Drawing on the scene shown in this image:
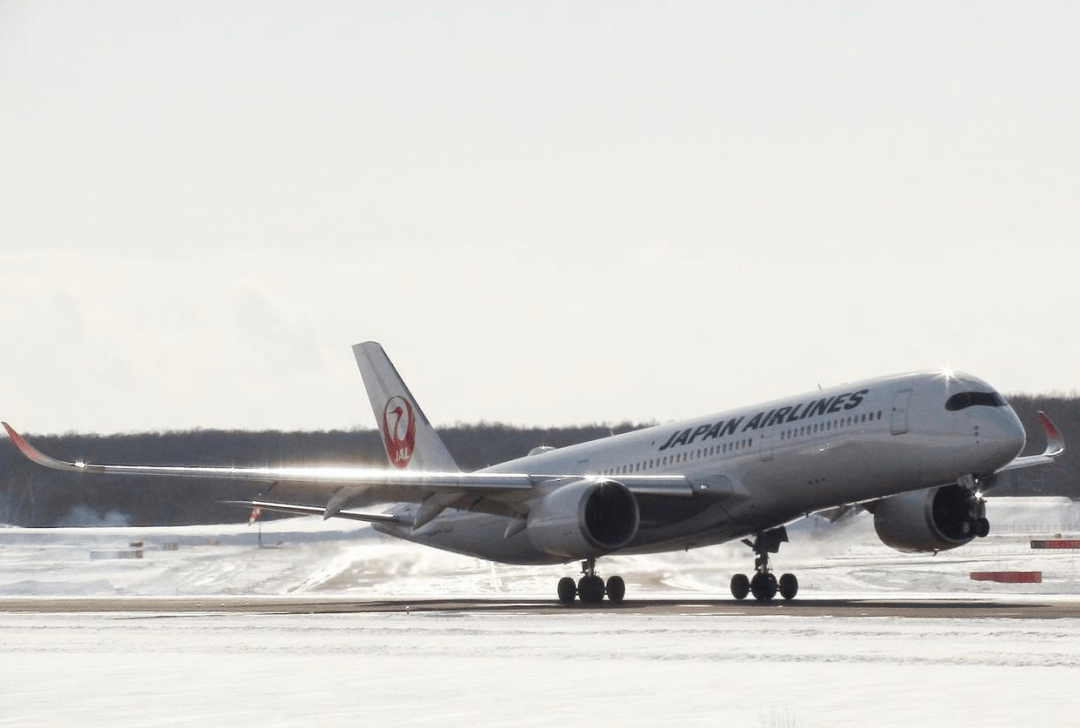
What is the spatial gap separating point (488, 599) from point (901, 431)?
44.7 feet

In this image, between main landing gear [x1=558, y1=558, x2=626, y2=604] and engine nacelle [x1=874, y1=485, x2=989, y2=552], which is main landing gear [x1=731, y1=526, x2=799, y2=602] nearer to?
engine nacelle [x1=874, y1=485, x2=989, y2=552]

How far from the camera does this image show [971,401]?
37.5 metres

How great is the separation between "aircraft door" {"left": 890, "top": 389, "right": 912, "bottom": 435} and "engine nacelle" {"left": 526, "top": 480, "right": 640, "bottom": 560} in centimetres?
664

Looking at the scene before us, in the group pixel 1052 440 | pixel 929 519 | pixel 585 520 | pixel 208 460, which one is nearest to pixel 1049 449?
pixel 1052 440

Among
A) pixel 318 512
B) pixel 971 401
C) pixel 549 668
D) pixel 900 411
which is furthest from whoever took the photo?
pixel 318 512

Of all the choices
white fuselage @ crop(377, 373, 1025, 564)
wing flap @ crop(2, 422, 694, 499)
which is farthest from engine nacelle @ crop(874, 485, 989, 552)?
wing flap @ crop(2, 422, 694, 499)

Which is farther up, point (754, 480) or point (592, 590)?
point (754, 480)

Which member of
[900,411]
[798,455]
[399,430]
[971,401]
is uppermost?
[399,430]

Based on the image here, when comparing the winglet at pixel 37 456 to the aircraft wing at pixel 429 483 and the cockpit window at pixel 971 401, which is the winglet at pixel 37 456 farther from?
the cockpit window at pixel 971 401

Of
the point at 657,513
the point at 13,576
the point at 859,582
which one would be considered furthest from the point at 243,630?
the point at 13,576

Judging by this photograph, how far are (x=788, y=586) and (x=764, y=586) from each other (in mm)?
638

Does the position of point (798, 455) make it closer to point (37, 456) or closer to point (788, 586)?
point (788, 586)

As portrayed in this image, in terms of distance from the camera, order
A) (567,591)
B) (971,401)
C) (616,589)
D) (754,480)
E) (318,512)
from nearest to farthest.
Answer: (971,401), (754,480), (567,591), (616,589), (318,512)

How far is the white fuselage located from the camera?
37.2m
